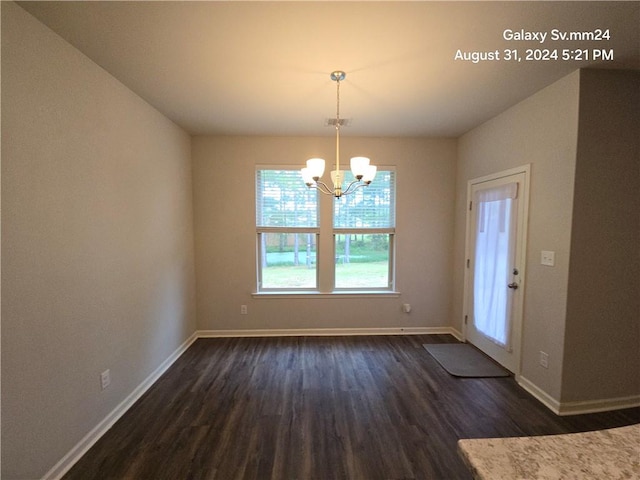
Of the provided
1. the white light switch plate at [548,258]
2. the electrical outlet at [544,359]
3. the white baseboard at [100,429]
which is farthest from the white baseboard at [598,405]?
the white baseboard at [100,429]

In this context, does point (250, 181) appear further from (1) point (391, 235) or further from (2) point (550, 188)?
(2) point (550, 188)

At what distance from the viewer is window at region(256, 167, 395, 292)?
3535mm

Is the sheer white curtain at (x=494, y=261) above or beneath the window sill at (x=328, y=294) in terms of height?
above

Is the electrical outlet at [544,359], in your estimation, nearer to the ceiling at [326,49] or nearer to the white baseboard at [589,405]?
the white baseboard at [589,405]

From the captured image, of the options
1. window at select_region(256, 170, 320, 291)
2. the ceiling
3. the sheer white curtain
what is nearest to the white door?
the sheer white curtain

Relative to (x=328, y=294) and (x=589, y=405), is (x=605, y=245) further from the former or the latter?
(x=328, y=294)

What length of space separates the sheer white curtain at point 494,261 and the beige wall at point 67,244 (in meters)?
3.54

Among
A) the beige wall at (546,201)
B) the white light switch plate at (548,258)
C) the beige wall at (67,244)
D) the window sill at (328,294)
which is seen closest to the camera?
→ the beige wall at (67,244)

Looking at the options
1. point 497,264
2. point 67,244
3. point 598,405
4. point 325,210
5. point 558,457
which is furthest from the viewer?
point 325,210

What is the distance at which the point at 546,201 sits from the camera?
2.21m

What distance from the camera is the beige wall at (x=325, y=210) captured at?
3.42 metres

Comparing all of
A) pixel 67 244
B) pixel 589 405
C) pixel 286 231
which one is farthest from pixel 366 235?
pixel 67 244

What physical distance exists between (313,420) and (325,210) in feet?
7.75

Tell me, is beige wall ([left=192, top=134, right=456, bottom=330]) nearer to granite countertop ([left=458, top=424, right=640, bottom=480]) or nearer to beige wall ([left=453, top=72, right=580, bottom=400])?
beige wall ([left=453, top=72, right=580, bottom=400])
